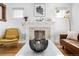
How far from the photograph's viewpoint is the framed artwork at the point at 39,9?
5.99 m

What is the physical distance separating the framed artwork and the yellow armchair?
118cm

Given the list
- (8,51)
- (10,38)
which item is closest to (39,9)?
(10,38)

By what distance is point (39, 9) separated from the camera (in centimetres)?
606

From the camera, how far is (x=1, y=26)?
5.43 m

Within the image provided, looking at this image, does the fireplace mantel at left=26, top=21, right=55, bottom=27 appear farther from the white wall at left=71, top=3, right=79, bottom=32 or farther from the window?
the white wall at left=71, top=3, right=79, bottom=32

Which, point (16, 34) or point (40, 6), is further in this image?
point (40, 6)

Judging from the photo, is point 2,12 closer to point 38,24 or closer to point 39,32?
point 38,24

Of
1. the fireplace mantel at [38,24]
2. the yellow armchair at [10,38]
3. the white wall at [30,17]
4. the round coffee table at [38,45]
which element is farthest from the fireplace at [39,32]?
the round coffee table at [38,45]

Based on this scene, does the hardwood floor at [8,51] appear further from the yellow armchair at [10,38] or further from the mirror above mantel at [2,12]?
the mirror above mantel at [2,12]

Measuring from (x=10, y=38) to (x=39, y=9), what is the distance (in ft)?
5.94

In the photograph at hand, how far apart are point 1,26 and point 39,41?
126 inches

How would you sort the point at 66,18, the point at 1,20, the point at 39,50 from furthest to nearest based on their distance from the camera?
the point at 66,18
the point at 1,20
the point at 39,50

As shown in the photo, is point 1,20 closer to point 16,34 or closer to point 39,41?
point 16,34

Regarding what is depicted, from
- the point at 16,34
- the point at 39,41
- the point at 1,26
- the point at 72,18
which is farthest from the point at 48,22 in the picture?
the point at 39,41
